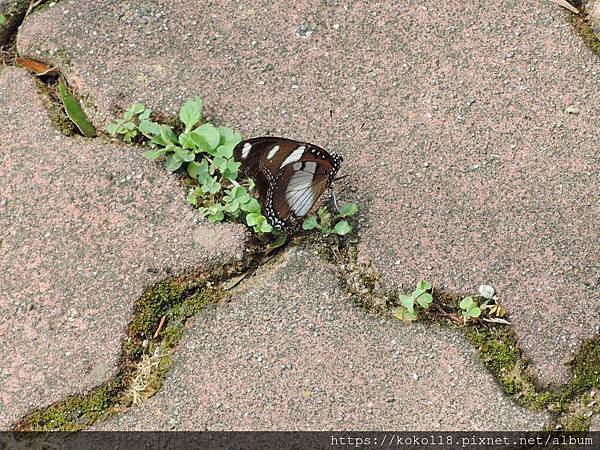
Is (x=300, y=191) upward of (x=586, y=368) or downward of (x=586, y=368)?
upward

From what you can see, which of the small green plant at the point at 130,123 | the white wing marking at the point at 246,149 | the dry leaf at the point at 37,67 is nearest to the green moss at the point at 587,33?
the white wing marking at the point at 246,149

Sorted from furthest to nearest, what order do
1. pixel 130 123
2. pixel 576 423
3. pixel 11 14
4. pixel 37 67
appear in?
pixel 11 14, pixel 37 67, pixel 130 123, pixel 576 423

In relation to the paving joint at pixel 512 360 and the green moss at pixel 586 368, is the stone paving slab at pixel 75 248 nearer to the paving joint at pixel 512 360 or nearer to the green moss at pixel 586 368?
the paving joint at pixel 512 360

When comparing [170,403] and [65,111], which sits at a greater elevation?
[65,111]

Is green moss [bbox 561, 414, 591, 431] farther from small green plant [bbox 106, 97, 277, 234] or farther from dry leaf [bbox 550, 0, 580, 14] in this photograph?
dry leaf [bbox 550, 0, 580, 14]

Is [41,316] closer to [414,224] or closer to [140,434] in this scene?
[140,434]

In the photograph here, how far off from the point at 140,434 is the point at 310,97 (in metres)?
1.20

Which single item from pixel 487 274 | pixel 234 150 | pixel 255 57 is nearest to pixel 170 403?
pixel 234 150

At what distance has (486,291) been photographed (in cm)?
233

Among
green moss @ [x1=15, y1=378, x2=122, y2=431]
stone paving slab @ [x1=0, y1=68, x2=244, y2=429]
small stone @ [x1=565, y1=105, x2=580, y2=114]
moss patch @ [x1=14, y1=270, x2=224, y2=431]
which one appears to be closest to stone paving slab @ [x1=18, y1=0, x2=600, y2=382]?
small stone @ [x1=565, y1=105, x2=580, y2=114]

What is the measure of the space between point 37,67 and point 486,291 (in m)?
1.67

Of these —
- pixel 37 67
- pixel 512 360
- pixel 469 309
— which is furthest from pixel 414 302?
pixel 37 67

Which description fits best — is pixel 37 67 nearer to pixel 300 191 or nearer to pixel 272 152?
pixel 272 152

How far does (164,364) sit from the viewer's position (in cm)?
233
